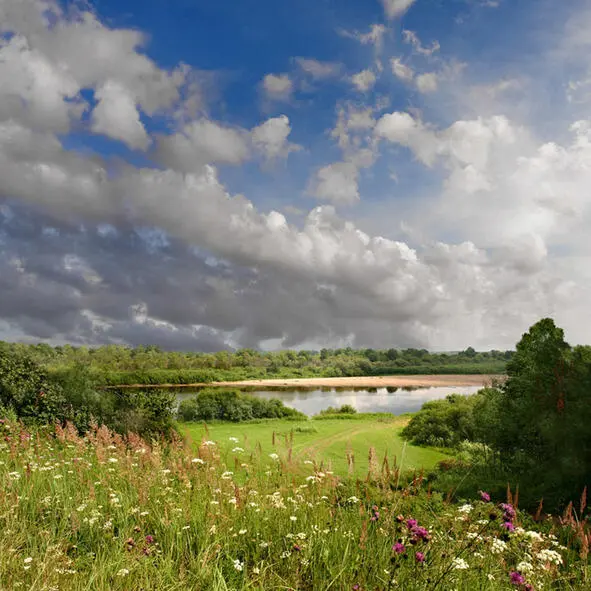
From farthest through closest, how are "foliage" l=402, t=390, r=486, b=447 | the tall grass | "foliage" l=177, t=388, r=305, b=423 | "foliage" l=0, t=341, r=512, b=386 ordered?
1. "foliage" l=0, t=341, r=512, b=386
2. "foliage" l=177, t=388, r=305, b=423
3. "foliage" l=402, t=390, r=486, b=447
4. the tall grass

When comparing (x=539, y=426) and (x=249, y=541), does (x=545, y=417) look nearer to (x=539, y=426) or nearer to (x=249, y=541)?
(x=539, y=426)

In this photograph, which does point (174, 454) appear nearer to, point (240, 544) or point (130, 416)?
point (240, 544)

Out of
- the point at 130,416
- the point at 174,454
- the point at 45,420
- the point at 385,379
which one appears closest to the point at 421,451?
the point at 130,416

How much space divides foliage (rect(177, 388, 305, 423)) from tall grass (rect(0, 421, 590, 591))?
120 feet

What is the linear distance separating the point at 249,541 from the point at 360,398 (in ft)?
242

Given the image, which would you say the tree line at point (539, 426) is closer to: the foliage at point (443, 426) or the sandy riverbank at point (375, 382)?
the foliage at point (443, 426)

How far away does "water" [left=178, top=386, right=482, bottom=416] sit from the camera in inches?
2284

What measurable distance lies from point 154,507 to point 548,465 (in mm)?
12263

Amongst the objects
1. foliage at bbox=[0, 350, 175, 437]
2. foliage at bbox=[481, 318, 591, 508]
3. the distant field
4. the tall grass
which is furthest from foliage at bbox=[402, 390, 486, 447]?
the tall grass

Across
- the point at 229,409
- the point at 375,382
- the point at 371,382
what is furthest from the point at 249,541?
the point at 371,382

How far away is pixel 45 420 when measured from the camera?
19281 millimetres

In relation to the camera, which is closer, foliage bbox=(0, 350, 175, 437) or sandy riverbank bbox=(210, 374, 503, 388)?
foliage bbox=(0, 350, 175, 437)

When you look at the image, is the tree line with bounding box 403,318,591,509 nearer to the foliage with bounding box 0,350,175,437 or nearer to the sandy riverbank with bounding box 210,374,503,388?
the foliage with bounding box 0,350,175,437

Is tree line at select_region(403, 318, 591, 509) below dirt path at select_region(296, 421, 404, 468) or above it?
above
